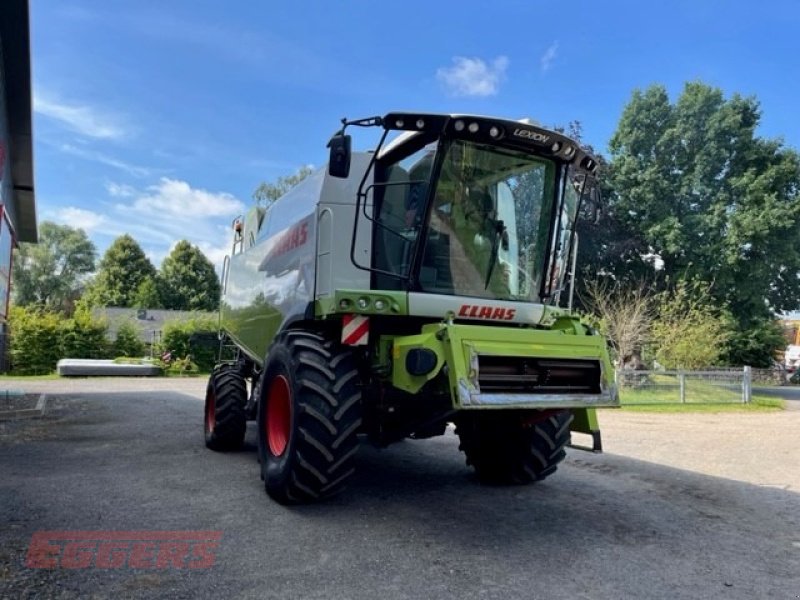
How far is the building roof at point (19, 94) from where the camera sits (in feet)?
27.7

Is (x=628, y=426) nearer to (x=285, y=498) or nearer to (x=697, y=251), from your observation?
(x=285, y=498)

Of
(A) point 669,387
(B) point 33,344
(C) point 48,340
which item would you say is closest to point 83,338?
(C) point 48,340

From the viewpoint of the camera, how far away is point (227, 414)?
756cm

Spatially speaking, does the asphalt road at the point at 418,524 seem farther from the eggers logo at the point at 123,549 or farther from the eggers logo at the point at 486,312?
the eggers logo at the point at 486,312

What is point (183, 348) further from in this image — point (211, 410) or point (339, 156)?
point (339, 156)

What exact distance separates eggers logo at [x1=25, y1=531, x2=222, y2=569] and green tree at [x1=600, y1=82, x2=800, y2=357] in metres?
27.1

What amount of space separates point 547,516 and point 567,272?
222 centimetres

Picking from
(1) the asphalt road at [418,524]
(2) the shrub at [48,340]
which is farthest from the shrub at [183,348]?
(1) the asphalt road at [418,524]

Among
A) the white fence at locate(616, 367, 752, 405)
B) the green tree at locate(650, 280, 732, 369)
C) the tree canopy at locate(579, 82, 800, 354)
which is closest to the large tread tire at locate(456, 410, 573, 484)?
the white fence at locate(616, 367, 752, 405)

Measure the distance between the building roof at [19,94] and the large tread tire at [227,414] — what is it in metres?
5.57

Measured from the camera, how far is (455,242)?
5152mm

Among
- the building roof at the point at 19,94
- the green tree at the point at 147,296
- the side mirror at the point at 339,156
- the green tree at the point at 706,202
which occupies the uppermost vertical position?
the green tree at the point at 706,202

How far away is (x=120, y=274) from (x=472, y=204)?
179 ft

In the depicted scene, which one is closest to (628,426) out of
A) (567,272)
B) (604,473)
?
(604,473)
